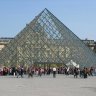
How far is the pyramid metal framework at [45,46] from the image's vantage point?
53469mm

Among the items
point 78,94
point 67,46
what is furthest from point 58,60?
point 78,94

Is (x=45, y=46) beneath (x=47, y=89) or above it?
above

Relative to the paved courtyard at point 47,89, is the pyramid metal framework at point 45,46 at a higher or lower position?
higher

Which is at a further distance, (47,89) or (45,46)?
(45,46)

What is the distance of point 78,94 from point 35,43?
34.1 meters

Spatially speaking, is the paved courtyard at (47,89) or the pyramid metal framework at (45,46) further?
the pyramid metal framework at (45,46)

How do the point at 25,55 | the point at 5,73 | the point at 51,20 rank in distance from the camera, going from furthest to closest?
1. the point at 51,20
2. the point at 25,55
3. the point at 5,73

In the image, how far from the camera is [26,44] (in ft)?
179

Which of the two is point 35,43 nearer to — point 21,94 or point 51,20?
point 51,20

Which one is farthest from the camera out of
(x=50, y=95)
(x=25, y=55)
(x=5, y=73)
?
(x=25, y=55)

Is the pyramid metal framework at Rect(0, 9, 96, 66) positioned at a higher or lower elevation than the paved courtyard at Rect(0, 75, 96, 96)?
higher

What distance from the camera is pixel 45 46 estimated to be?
180ft

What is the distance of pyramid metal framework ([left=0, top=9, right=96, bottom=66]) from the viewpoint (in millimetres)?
53469

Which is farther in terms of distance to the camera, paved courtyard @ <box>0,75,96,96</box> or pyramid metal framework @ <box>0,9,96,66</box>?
pyramid metal framework @ <box>0,9,96,66</box>
